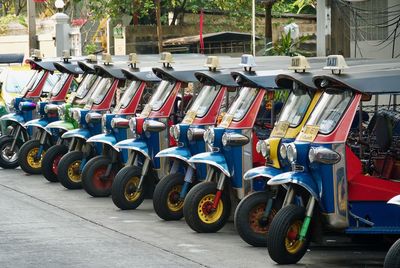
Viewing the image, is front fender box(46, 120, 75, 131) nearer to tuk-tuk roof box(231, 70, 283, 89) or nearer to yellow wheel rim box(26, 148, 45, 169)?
yellow wheel rim box(26, 148, 45, 169)

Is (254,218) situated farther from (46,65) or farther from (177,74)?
(46,65)

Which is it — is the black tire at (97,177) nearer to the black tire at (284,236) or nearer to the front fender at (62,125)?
the front fender at (62,125)

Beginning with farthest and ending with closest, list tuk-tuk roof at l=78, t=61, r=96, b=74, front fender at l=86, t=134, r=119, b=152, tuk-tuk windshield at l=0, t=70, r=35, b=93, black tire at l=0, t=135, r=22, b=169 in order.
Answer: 1. tuk-tuk windshield at l=0, t=70, r=35, b=93
2. black tire at l=0, t=135, r=22, b=169
3. tuk-tuk roof at l=78, t=61, r=96, b=74
4. front fender at l=86, t=134, r=119, b=152

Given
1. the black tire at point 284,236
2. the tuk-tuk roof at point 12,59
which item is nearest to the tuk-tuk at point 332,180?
the black tire at point 284,236

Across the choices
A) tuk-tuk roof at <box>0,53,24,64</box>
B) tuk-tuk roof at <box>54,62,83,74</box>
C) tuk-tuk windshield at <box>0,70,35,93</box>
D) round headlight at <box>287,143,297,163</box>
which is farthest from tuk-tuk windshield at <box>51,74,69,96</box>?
tuk-tuk roof at <box>0,53,24,64</box>

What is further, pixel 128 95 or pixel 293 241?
pixel 128 95

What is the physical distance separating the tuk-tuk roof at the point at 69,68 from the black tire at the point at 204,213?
22.1 feet

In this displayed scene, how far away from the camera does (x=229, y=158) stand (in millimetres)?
12656

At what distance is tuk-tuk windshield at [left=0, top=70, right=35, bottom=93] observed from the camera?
2319cm

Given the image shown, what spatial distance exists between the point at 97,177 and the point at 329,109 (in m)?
5.64

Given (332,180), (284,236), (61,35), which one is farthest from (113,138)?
(61,35)

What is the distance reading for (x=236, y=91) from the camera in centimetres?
1396

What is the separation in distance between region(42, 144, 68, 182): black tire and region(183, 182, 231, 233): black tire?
5.46 metres

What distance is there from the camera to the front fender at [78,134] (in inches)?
656
